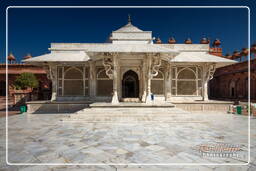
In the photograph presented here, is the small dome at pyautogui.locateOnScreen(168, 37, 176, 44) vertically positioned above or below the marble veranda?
above

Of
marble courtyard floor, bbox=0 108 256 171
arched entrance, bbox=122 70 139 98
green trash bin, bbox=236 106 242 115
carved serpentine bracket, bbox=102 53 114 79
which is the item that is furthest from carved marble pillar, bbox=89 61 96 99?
green trash bin, bbox=236 106 242 115

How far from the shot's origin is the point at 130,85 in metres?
14.5

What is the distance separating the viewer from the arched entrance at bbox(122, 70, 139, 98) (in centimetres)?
1399

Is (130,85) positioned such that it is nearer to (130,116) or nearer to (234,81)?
(130,116)

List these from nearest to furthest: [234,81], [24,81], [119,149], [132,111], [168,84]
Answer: [119,149]
[132,111]
[168,84]
[24,81]
[234,81]

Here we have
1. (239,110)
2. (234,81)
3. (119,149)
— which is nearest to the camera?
(119,149)

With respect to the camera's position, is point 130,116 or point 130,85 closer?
point 130,116

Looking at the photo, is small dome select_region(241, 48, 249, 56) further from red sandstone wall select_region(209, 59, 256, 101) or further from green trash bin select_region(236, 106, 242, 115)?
green trash bin select_region(236, 106, 242, 115)

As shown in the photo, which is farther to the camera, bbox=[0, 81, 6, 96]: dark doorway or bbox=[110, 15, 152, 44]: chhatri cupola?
bbox=[0, 81, 6, 96]: dark doorway

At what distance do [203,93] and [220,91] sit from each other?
1121 centimetres

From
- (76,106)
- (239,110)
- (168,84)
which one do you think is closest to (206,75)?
(168,84)

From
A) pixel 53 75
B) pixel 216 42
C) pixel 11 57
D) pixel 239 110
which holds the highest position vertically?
pixel 216 42

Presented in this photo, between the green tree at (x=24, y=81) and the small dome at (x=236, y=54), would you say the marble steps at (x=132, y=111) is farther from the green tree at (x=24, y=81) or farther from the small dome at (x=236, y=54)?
the small dome at (x=236, y=54)

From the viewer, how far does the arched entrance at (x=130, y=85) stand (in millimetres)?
13992
